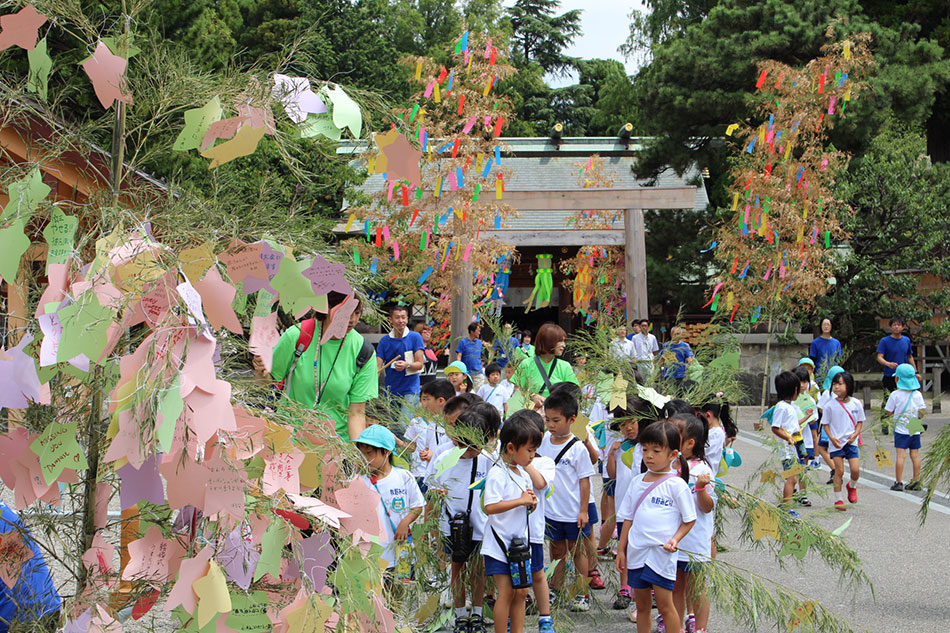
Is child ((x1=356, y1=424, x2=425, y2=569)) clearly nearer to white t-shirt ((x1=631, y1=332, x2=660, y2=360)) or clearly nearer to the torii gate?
white t-shirt ((x1=631, y1=332, x2=660, y2=360))

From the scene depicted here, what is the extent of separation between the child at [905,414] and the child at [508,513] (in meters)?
5.39

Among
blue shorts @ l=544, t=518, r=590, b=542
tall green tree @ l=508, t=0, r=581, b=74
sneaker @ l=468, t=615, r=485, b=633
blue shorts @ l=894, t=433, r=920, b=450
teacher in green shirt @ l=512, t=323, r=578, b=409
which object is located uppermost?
tall green tree @ l=508, t=0, r=581, b=74

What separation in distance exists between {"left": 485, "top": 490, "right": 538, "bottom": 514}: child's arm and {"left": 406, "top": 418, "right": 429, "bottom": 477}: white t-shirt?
0.99m

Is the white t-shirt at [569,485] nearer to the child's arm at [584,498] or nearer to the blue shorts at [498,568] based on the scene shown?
the child's arm at [584,498]

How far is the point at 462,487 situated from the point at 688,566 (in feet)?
3.80

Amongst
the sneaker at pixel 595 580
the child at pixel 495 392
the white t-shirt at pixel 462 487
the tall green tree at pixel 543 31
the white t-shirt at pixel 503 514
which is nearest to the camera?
the white t-shirt at pixel 503 514

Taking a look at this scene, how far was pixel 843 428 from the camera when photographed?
827 centimetres

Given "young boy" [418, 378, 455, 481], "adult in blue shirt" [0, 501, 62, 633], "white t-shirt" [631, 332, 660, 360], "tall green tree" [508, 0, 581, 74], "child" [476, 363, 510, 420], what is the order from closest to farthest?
"adult in blue shirt" [0, 501, 62, 633], "young boy" [418, 378, 455, 481], "child" [476, 363, 510, 420], "white t-shirt" [631, 332, 660, 360], "tall green tree" [508, 0, 581, 74]

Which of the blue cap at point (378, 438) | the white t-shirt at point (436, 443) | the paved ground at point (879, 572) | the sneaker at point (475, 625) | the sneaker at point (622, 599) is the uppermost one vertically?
the blue cap at point (378, 438)

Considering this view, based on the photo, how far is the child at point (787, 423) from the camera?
7.23 m

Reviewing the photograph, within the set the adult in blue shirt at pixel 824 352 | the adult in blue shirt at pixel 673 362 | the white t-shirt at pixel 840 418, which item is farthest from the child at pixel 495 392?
the adult in blue shirt at pixel 824 352

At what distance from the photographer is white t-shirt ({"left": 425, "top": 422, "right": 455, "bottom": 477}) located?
5.04 m

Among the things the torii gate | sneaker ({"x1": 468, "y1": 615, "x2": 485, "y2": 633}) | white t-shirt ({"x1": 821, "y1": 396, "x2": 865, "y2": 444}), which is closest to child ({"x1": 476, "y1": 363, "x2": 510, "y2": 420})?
sneaker ({"x1": 468, "y1": 615, "x2": 485, "y2": 633})

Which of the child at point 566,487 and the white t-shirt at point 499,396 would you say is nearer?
the child at point 566,487
